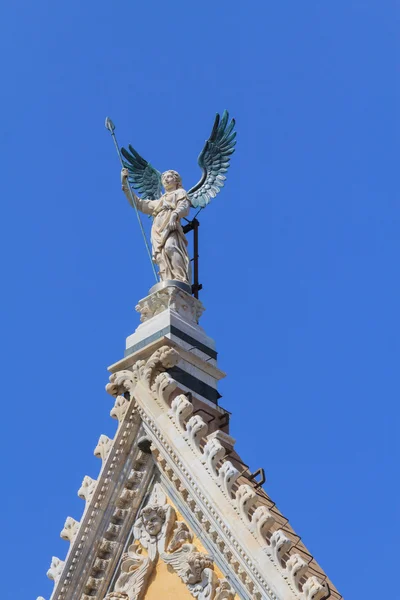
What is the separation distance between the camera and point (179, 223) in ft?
78.5

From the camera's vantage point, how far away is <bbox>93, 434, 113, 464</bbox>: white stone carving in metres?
21.9

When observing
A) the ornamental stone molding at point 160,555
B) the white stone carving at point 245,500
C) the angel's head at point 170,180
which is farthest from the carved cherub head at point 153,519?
the angel's head at point 170,180

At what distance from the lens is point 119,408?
22156 millimetres

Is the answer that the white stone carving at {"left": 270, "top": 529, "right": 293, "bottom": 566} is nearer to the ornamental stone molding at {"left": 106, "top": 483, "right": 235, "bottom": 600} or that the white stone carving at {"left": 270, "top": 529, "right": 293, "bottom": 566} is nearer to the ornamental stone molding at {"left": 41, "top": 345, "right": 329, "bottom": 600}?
the ornamental stone molding at {"left": 41, "top": 345, "right": 329, "bottom": 600}

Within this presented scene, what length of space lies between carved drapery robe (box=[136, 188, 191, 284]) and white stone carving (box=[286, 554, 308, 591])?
6.06m

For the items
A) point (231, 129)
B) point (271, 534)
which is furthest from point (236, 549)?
point (231, 129)

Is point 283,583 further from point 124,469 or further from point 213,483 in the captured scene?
point 124,469

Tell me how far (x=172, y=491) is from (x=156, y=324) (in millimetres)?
2786

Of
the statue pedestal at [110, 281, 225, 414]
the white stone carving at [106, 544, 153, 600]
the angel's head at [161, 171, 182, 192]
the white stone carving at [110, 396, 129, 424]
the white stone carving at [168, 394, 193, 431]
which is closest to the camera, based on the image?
the white stone carving at [106, 544, 153, 600]

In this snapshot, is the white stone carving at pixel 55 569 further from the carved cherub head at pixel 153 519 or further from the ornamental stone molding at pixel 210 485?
the ornamental stone molding at pixel 210 485

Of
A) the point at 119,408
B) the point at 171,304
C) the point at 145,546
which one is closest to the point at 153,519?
the point at 145,546

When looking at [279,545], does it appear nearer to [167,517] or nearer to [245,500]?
[245,500]

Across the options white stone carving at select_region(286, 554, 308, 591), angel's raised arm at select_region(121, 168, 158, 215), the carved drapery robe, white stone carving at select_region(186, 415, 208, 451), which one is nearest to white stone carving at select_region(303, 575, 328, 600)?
white stone carving at select_region(286, 554, 308, 591)

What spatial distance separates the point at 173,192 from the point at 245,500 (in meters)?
6.32
